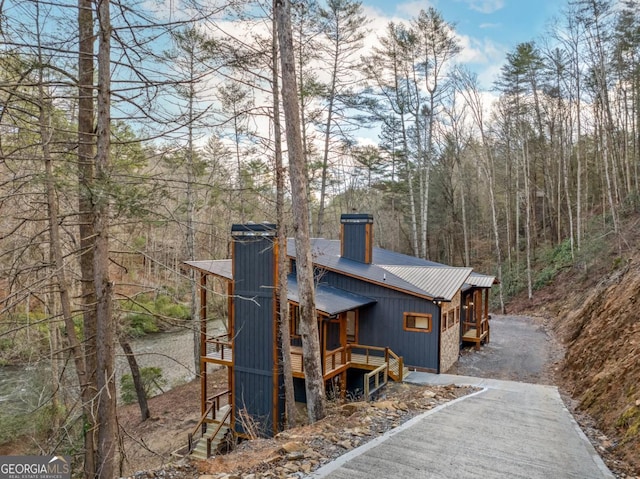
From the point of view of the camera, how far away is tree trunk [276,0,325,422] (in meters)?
6.65

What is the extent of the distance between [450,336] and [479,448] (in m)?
7.47

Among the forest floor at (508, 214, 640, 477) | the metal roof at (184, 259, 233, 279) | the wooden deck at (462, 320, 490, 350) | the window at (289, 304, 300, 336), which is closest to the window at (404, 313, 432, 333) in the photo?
the window at (289, 304, 300, 336)

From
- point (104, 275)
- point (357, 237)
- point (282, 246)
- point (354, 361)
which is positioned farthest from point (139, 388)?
point (104, 275)

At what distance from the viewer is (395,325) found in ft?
38.3

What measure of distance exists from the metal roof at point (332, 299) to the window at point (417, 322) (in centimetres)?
111

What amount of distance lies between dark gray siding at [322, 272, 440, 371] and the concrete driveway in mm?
3885

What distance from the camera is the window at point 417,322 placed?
1120 centimetres

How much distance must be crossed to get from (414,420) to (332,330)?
20.4 ft

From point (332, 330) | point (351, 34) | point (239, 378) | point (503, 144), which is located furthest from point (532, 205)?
point (239, 378)

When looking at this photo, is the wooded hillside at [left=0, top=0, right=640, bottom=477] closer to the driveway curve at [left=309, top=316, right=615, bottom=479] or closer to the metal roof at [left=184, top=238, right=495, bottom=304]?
the metal roof at [left=184, top=238, right=495, bottom=304]

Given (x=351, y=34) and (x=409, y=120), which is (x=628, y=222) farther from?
(x=351, y=34)

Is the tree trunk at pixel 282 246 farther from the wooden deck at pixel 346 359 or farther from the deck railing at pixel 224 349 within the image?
the deck railing at pixel 224 349

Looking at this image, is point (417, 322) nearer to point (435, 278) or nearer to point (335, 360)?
point (435, 278)

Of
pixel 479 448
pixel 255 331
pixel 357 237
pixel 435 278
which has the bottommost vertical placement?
pixel 479 448
